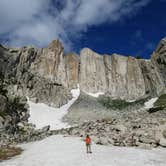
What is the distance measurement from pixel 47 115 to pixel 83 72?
5109 centimetres

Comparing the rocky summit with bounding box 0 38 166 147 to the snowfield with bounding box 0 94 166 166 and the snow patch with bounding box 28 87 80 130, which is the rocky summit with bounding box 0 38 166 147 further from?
the snowfield with bounding box 0 94 166 166

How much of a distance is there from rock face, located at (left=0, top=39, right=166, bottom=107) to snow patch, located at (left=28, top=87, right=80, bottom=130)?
473 centimetres

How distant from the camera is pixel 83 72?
159 metres

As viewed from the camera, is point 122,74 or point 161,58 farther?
point 122,74

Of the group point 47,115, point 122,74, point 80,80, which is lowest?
point 47,115

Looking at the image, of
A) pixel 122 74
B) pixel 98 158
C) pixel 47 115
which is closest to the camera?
pixel 98 158

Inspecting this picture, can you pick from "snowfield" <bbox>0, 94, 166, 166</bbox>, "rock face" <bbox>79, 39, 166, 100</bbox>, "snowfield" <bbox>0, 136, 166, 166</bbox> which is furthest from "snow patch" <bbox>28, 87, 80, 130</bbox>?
"snowfield" <bbox>0, 136, 166, 166</bbox>

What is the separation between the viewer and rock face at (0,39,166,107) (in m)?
130

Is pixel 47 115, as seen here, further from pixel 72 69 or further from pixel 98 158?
pixel 98 158

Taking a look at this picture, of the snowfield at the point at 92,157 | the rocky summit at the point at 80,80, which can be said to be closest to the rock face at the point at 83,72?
the rocky summit at the point at 80,80

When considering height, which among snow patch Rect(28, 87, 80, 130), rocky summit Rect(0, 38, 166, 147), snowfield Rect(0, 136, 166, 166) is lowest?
snowfield Rect(0, 136, 166, 166)

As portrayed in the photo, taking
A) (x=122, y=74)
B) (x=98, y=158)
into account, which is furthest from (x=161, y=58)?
(x=98, y=158)

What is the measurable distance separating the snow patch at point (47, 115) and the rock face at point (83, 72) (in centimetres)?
473

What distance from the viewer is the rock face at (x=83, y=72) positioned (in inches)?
5113
